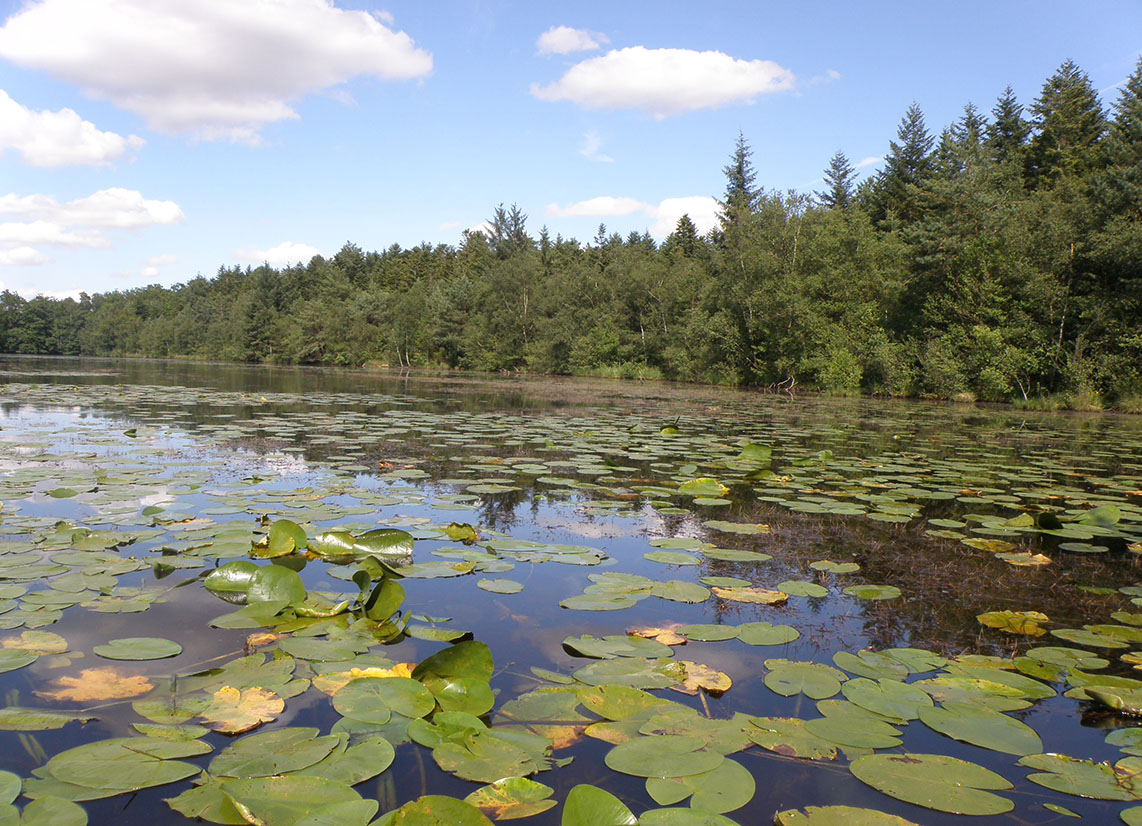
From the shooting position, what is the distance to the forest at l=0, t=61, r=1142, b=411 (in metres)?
17.1

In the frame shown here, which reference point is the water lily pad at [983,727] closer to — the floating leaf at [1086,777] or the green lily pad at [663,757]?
the floating leaf at [1086,777]

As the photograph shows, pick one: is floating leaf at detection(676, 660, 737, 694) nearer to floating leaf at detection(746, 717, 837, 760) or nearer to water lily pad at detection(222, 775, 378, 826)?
floating leaf at detection(746, 717, 837, 760)

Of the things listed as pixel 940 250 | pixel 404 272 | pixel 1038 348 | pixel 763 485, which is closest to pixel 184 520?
pixel 763 485

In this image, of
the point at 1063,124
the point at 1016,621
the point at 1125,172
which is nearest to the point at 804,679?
the point at 1016,621

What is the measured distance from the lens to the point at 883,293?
22.5 m

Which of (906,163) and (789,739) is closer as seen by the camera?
(789,739)

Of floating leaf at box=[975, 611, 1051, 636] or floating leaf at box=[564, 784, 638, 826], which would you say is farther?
floating leaf at box=[975, 611, 1051, 636]

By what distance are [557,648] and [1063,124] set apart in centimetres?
3539

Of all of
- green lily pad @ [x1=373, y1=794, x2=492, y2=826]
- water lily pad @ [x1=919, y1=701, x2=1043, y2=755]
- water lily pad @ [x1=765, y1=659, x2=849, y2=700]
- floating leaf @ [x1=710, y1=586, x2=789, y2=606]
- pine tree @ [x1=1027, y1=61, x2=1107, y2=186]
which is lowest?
water lily pad @ [x1=919, y1=701, x2=1043, y2=755]

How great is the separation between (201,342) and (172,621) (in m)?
66.4

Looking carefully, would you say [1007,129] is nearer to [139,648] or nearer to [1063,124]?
[1063,124]

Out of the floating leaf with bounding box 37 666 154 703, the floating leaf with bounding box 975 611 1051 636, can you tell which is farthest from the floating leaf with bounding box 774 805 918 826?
the floating leaf with bounding box 37 666 154 703

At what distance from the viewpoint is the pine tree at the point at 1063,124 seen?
26941 millimetres

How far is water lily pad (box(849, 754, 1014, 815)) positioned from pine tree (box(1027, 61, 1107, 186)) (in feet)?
102
